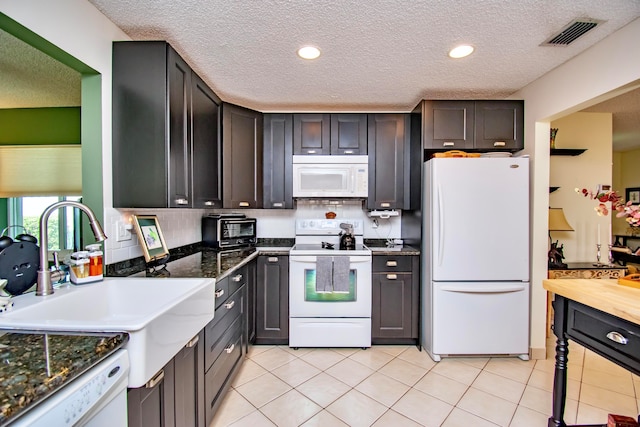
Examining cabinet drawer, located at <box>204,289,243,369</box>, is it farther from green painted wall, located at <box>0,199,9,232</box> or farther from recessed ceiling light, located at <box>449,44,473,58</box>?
green painted wall, located at <box>0,199,9,232</box>

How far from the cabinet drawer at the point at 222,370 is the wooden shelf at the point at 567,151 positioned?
3.71 metres

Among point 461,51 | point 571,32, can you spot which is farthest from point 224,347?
point 571,32

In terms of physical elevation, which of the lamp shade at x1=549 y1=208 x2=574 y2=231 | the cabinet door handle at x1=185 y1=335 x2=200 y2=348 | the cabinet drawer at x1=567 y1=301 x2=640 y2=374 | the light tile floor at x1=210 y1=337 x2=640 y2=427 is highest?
the lamp shade at x1=549 y1=208 x2=574 y2=231

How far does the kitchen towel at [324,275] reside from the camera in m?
2.56

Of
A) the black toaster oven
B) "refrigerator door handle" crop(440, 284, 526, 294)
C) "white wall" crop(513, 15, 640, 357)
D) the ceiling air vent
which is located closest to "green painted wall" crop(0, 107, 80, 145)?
the black toaster oven

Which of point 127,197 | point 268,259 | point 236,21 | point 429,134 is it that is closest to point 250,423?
point 268,259

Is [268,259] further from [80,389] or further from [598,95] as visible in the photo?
[598,95]

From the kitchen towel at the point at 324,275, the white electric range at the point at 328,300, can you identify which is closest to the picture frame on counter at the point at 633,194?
the white electric range at the point at 328,300

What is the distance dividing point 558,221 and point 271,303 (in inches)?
122

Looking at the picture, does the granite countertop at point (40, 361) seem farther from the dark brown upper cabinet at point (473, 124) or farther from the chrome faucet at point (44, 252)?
the dark brown upper cabinet at point (473, 124)

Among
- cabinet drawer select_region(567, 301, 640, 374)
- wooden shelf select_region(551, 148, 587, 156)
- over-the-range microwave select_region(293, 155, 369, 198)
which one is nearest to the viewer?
cabinet drawer select_region(567, 301, 640, 374)

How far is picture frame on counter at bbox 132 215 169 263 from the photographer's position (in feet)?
5.63

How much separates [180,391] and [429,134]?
103 inches

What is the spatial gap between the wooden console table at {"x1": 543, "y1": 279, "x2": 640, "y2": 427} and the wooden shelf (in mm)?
2138
